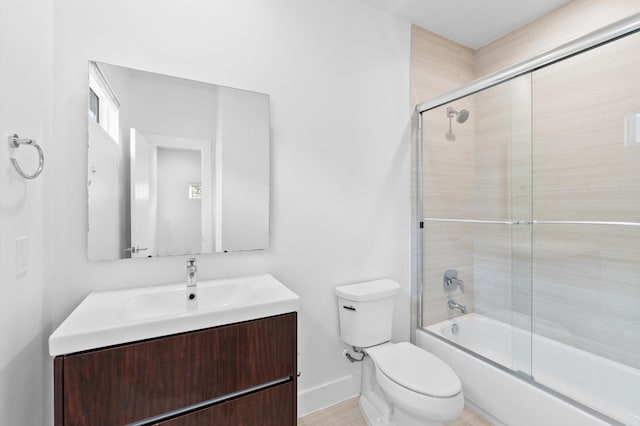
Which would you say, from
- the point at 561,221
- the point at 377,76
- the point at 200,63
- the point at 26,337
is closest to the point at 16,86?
the point at 200,63

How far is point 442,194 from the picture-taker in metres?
2.24

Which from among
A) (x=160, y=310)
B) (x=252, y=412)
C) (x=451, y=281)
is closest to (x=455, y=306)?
(x=451, y=281)

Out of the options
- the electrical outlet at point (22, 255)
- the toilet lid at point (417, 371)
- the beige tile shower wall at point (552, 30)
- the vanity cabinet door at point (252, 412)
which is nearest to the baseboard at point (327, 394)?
the toilet lid at point (417, 371)

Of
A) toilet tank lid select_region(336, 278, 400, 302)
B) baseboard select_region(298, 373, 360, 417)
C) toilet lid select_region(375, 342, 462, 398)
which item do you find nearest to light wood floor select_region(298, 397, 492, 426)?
baseboard select_region(298, 373, 360, 417)

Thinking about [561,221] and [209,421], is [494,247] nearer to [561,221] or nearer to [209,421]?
[561,221]

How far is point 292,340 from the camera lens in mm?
1285

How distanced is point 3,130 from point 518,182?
240cm

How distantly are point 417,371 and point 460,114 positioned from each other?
1649mm

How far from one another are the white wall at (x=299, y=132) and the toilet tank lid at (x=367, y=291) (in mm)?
80

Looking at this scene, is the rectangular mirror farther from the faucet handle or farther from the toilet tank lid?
the toilet tank lid

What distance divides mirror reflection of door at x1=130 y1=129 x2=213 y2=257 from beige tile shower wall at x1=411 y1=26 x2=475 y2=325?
60.8 inches

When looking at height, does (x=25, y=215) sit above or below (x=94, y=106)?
below

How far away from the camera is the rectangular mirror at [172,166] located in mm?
1353

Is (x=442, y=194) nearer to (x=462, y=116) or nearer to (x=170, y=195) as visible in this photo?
(x=462, y=116)
